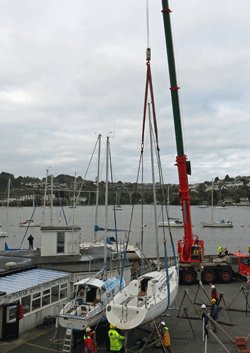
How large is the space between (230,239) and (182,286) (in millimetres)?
56045

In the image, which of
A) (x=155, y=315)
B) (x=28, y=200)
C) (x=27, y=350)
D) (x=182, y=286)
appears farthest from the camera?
(x=28, y=200)

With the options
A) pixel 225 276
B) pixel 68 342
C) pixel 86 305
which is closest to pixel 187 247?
pixel 225 276

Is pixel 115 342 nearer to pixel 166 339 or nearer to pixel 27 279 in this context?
pixel 166 339

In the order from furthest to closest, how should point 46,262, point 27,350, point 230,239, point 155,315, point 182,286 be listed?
point 230,239
point 182,286
point 46,262
point 155,315
point 27,350

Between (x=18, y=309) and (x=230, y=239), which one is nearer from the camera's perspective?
(x=18, y=309)

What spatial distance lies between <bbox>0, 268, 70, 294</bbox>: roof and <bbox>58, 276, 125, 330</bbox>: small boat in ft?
7.79

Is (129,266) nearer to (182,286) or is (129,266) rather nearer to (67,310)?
(182,286)

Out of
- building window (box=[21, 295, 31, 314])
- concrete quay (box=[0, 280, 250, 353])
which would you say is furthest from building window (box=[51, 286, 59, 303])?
building window (box=[21, 295, 31, 314])

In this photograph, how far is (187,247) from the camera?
1098 inches

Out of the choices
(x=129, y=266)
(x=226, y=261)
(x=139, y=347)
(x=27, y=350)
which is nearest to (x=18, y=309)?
(x=27, y=350)

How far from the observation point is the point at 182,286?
2720 centimetres

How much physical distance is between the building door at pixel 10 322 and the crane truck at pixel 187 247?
13.3m

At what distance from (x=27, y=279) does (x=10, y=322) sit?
3.27 m

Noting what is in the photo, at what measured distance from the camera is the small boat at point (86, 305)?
1596cm
